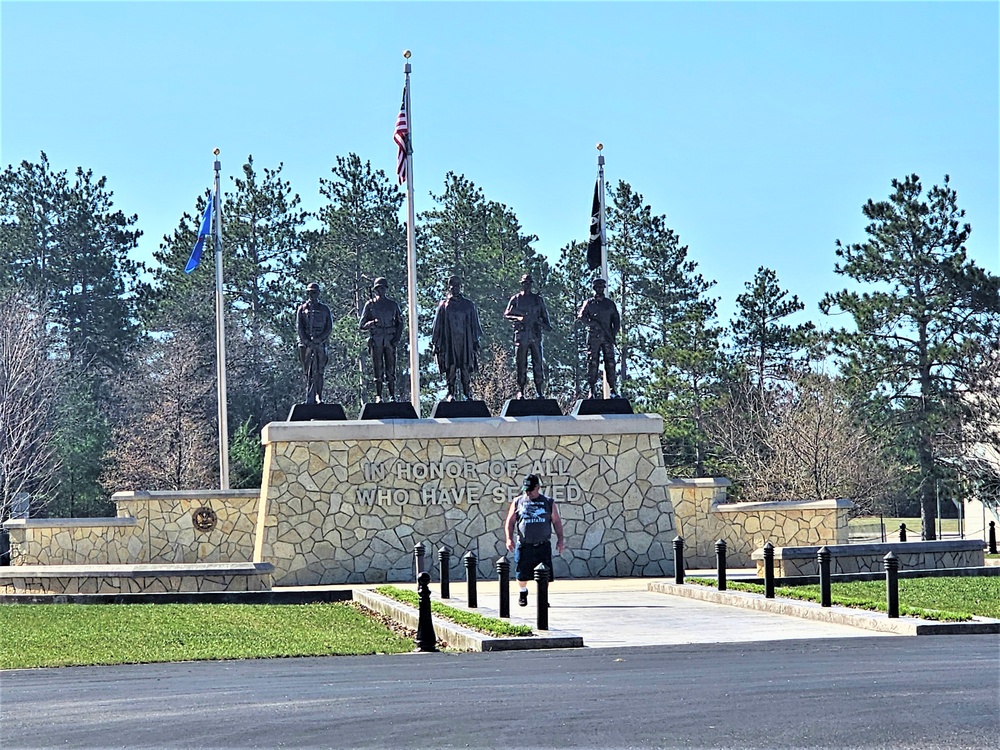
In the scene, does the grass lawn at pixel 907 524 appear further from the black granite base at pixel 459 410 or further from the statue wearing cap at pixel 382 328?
the statue wearing cap at pixel 382 328

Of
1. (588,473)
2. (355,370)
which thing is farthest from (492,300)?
(588,473)

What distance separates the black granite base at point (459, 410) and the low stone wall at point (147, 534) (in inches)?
229

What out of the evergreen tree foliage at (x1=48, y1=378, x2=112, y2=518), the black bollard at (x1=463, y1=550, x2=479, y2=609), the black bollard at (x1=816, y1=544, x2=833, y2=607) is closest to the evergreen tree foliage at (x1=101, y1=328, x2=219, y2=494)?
the evergreen tree foliage at (x1=48, y1=378, x2=112, y2=518)

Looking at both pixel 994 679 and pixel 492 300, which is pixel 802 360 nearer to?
pixel 492 300

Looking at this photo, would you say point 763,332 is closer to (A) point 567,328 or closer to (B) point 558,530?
(A) point 567,328

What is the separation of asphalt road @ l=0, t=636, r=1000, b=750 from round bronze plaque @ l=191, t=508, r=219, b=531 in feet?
60.4

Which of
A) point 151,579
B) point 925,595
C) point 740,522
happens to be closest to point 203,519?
point 151,579

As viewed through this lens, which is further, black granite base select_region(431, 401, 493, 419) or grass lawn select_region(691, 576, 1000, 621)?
black granite base select_region(431, 401, 493, 419)

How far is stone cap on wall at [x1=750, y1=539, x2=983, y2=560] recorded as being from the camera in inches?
950

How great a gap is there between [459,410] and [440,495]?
64.9 inches

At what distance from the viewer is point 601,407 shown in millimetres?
29406

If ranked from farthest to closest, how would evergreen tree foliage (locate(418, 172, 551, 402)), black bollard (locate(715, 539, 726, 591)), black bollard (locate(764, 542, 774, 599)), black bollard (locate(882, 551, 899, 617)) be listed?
evergreen tree foliage (locate(418, 172, 551, 402)), black bollard (locate(715, 539, 726, 591)), black bollard (locate(764, 542, 774, 599)), black bollard (locate(882, 551, 899, 617))

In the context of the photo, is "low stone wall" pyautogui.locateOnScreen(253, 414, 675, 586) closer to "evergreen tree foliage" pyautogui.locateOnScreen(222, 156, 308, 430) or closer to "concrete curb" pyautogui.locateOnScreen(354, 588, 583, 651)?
"concrete curb" pyautogui.locateOnScreen(354, 588, 583, 651)

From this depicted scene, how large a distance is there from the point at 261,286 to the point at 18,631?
147 ft
